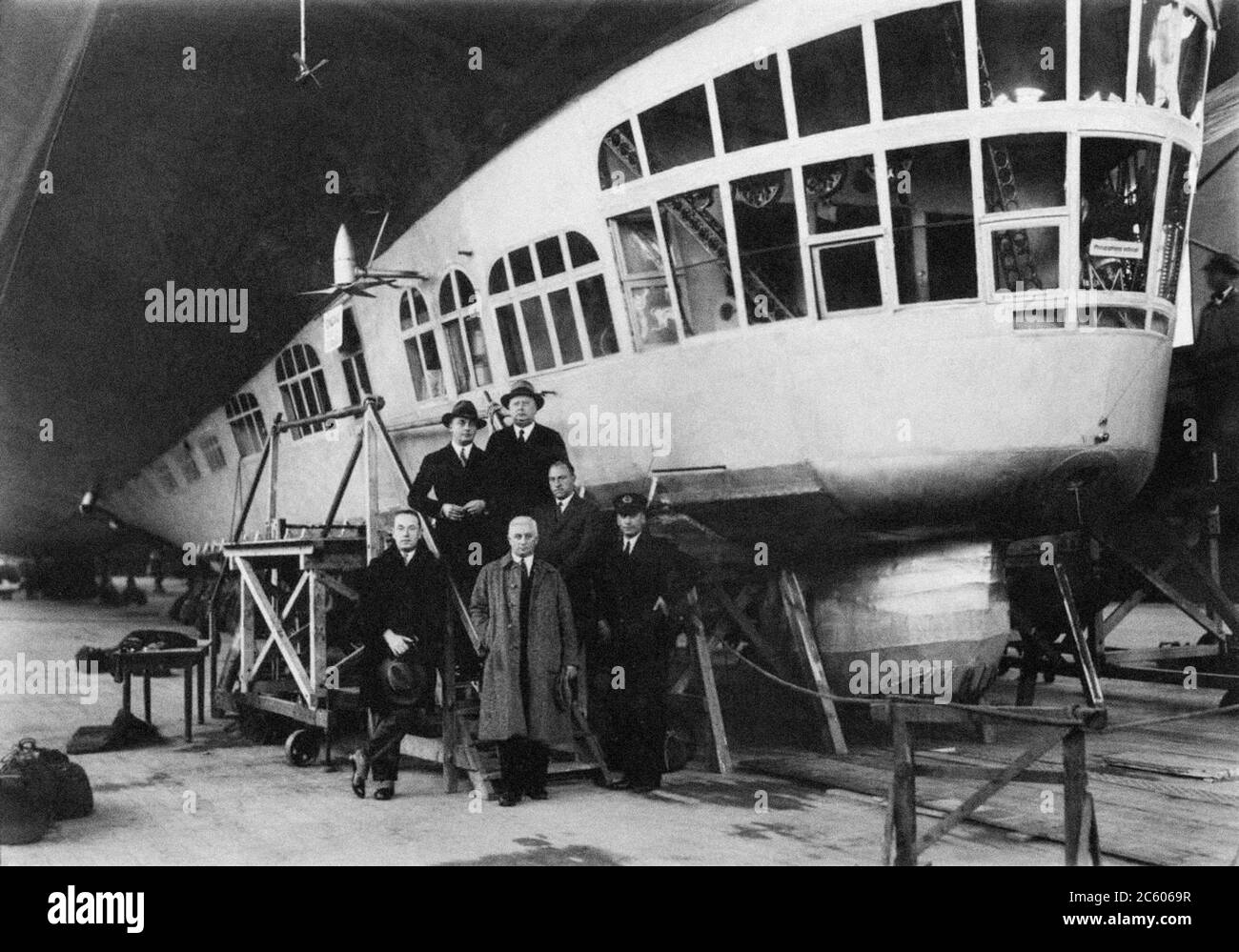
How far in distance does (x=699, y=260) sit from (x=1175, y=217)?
4002mm

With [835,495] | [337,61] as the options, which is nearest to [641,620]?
[835,495]

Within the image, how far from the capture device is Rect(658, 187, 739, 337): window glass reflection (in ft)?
30.2

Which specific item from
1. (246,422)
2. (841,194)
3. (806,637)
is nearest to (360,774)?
(806,637)

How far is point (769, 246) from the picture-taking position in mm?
8906

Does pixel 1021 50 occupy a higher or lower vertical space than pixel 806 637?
higher

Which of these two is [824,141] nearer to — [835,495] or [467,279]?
[835,495]

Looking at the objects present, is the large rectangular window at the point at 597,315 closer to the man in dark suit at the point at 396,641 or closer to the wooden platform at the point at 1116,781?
the man in dark suit at the point at 396,641

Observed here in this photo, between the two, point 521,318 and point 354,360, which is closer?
point 521,318

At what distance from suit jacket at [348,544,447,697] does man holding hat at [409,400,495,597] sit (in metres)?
0.59

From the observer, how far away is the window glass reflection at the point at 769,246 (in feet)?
28.7

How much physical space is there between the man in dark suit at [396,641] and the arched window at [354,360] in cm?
507

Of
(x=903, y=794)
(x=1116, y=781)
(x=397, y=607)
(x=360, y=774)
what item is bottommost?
(x=1116, y=781)

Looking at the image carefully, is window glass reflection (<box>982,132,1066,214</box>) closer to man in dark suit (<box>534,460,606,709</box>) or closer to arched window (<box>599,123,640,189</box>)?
arched window (<box>599,123,640,189</box>)

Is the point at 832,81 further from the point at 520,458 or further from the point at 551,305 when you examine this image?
the point at 520,458
